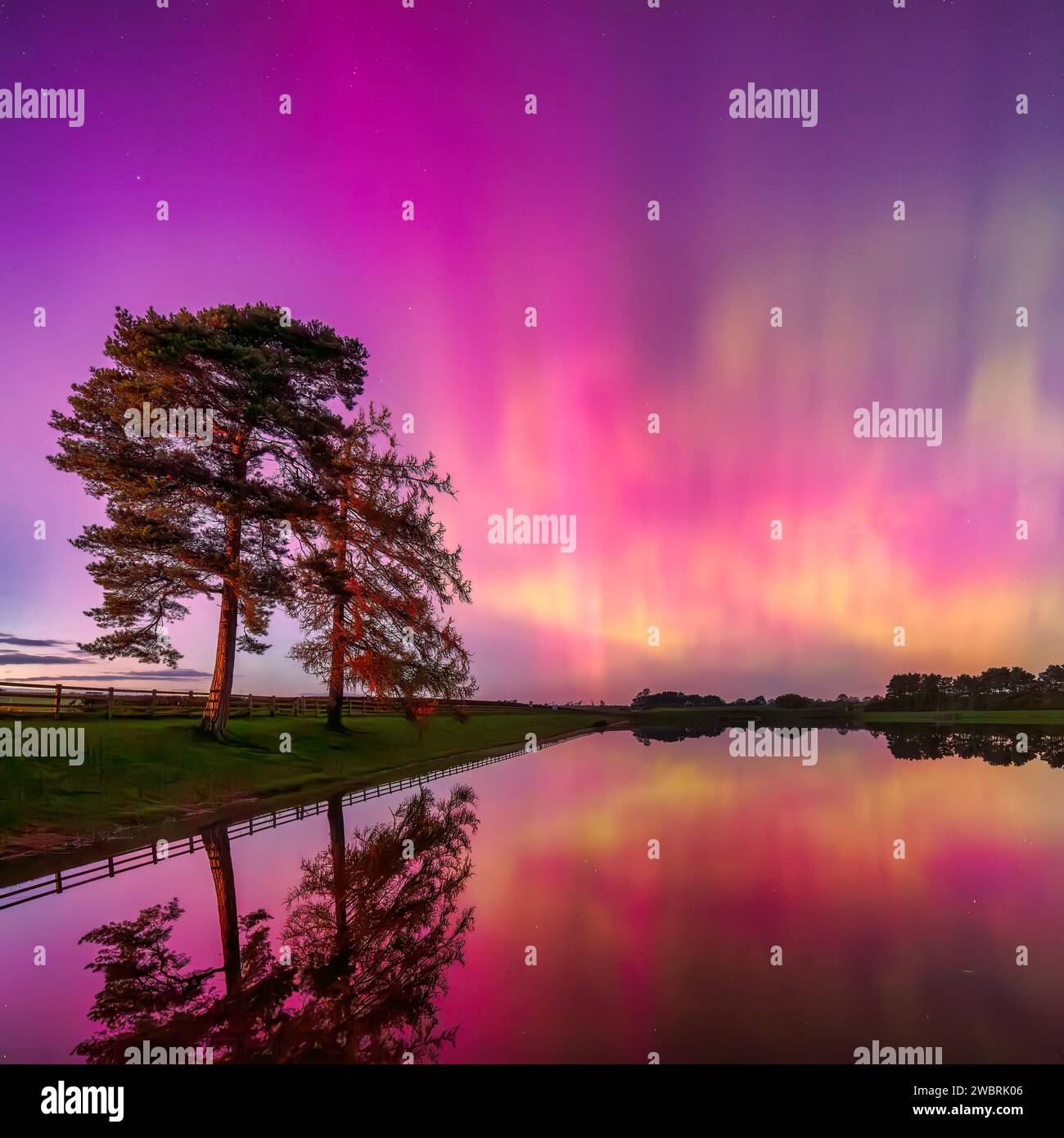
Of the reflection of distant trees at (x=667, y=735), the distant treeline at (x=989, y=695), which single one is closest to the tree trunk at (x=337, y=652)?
the reflection of distant trees at (x=667, y=735)

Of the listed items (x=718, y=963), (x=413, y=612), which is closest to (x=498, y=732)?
(x=413, y=612)

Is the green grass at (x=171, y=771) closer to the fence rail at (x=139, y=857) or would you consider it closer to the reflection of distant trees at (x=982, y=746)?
the fence rail at (x=139, y=857)

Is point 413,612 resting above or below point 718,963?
above

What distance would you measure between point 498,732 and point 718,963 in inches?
2232

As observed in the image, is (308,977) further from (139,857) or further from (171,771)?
(171,771)

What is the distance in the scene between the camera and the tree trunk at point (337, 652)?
3288 centimetres

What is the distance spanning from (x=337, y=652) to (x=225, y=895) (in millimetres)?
24281

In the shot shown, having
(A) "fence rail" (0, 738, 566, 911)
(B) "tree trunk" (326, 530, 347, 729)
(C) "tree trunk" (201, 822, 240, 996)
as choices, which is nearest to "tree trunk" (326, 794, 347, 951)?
(A) "fence rail" (0, 738, 566, 911)

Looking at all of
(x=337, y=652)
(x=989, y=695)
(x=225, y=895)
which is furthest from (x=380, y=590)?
(x=989, y=695)

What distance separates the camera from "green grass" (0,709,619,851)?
18000mm

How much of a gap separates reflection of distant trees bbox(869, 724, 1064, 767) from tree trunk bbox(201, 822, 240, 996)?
132ft
